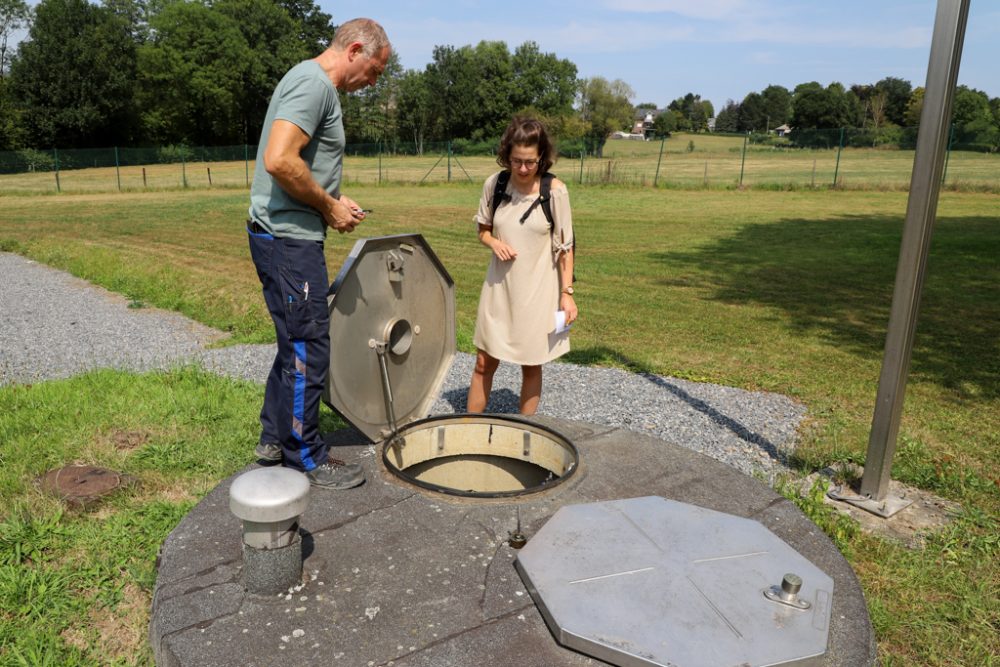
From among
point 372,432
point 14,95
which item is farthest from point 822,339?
point 14,95

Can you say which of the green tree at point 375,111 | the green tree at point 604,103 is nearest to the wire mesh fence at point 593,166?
the green tree at point 375,111

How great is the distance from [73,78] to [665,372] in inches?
2260

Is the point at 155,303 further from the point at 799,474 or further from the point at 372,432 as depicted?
the point at 799,474

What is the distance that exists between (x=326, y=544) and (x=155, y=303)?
7.18 meters

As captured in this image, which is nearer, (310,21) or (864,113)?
(310,21)

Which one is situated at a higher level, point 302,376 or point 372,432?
point 302,376

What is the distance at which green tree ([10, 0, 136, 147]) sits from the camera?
167 ft

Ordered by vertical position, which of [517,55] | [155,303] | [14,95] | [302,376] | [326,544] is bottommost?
[155,303]

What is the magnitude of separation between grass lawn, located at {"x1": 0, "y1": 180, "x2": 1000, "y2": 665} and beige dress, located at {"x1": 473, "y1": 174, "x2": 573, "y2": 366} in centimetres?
153

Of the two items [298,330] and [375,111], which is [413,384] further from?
[375,111]

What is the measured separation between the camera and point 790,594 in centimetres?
209

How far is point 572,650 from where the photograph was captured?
1932 mm

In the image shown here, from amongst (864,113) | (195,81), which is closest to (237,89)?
(195,81)

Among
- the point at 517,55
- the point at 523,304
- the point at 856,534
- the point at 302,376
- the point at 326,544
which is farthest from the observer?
the point at 517,55
